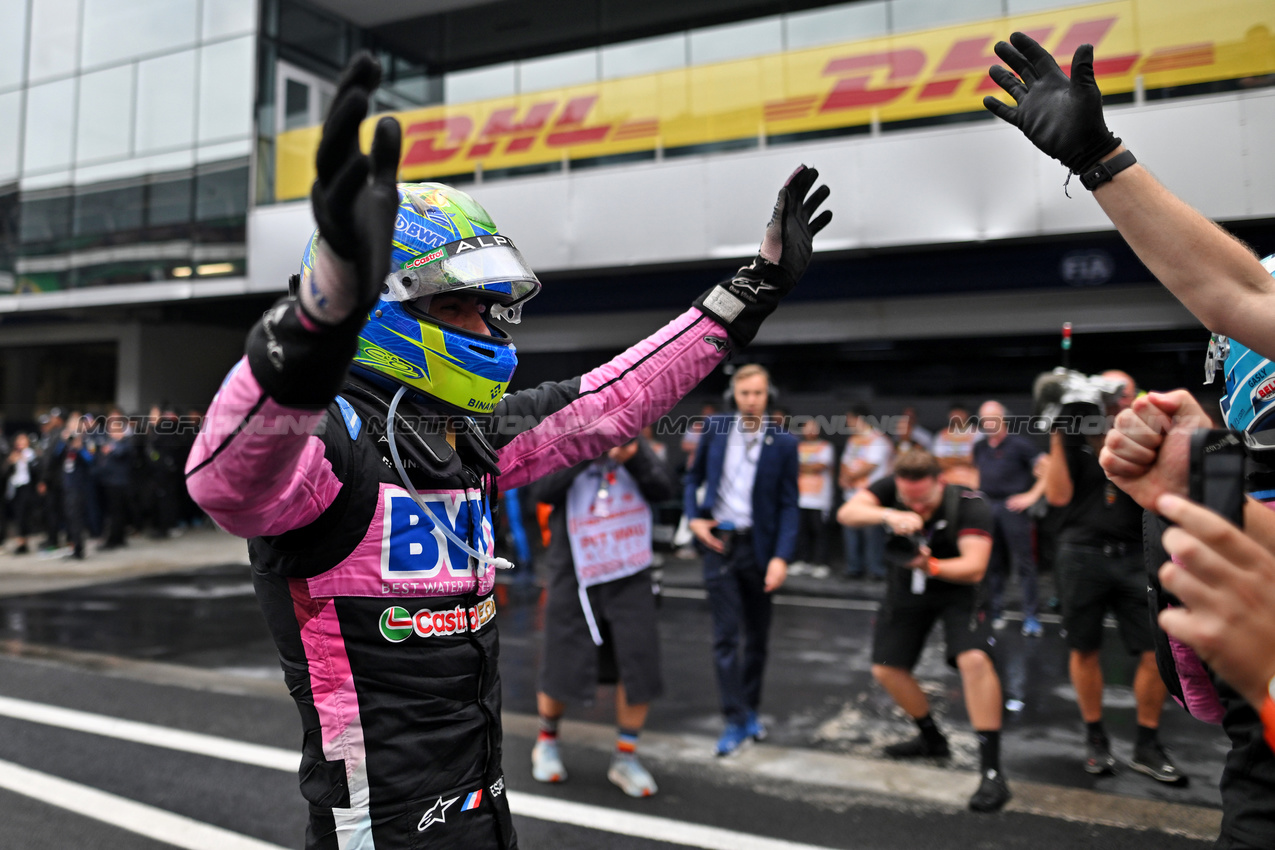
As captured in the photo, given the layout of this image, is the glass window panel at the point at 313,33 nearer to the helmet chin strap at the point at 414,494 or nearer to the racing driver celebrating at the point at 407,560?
the racing driver celebrating at the point at 407,560

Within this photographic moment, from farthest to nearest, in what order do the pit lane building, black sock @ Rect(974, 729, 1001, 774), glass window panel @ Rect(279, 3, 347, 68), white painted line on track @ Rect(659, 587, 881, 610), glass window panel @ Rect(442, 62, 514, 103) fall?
glass window panel @ Rect(279, 3, 347, 68) → glass window panel @ Rect(442, 62, 514, 103) → the pit lane building → white painted line on track @ Rect(659, 587, 881, 610) → black sock @ Rect(974, 729, 1001, 774)

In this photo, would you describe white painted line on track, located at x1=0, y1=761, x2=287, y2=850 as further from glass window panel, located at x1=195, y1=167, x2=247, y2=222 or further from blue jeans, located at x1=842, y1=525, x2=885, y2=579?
glass window panel, located at x1=195, y1=167, x2=247, y2=222

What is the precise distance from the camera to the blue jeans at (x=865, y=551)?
32.8 ft

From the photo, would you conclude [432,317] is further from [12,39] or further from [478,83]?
[12,39]

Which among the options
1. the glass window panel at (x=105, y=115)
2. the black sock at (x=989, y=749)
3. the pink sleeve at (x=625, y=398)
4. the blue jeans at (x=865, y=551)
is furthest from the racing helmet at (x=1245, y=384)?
the glass window panel at (x=105, y=115)

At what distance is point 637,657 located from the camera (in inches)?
173

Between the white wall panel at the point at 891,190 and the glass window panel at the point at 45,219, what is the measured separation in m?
9.40

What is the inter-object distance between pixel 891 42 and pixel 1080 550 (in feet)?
25.1

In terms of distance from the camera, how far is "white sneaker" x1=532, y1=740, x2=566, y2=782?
430cm

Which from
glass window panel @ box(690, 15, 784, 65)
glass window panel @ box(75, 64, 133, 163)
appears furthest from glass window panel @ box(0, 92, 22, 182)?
glass window panel @ box(690, 15, 784, 65)

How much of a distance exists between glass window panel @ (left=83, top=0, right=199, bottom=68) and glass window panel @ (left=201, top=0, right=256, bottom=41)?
0.30 metres

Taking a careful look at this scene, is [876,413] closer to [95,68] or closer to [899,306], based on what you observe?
[899,306]

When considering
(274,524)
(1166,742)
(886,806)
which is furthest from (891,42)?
(274,524)

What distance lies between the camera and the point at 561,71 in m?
13.4
